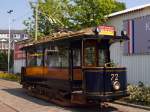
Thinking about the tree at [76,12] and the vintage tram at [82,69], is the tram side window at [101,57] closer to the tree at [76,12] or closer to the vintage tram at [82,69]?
the vintage tram at [82,69]

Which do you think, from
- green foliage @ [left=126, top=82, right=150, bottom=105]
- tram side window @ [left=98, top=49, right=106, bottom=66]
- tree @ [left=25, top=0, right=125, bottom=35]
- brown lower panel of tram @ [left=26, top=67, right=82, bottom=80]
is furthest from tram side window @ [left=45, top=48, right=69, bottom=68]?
tree @ [left=25, top=0, right=125, bottom=35]

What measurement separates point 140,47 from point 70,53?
21.6 ft

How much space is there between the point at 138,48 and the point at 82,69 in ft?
25.5

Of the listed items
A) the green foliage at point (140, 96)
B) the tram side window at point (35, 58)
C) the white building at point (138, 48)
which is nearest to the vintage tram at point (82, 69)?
the tram side window at point (35, 58)

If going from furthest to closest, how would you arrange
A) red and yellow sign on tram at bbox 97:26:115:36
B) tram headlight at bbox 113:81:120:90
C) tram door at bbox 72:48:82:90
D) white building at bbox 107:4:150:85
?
white building at bbox 107:4:150:85 → tram door at bbox 72:48:82:90 → red and yellow sign on tram at bbox 97:26:115:36 → tram headlight at bbox 113:81:120:90

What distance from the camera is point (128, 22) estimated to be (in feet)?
83.6

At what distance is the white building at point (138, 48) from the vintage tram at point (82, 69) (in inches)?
209

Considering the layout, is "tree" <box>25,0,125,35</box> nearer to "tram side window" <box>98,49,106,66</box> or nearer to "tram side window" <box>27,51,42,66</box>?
"tram side window" <box>27,51,42,66</box>

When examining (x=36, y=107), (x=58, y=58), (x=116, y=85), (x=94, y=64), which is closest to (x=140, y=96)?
(x=116, y=85)

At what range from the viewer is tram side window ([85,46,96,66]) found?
18000 mm

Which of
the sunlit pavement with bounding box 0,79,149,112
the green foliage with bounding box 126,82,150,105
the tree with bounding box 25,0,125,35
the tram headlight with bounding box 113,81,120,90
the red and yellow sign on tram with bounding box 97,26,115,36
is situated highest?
the tree with bounding box 25,0,125,35

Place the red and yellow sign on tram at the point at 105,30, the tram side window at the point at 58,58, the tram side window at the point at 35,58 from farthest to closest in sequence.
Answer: the tram side window at the point at 35,58
the tram side window at the point at 58,58
the red and yellow sign on tram at the point at 105,30

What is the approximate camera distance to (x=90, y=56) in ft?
59.7

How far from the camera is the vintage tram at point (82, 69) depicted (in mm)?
16938
